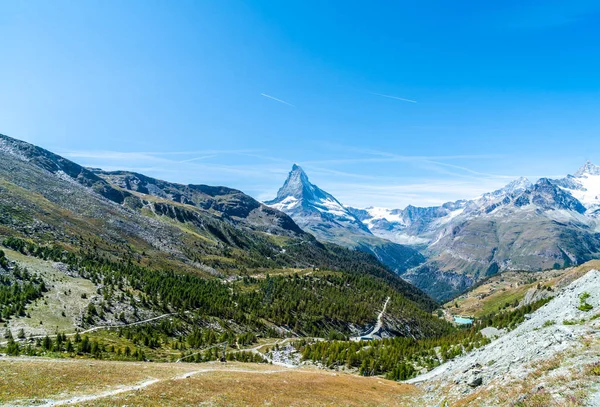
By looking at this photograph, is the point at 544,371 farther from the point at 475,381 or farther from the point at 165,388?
the point at 165,388

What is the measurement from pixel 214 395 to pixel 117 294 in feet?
374

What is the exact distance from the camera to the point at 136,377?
139 feet

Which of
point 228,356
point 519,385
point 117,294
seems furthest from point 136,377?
point 117,294

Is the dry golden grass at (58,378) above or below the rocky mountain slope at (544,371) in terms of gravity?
below

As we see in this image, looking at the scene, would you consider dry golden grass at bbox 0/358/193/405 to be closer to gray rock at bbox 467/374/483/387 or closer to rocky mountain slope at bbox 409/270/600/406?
rocky mountain slope at bbox 409/270/600/406

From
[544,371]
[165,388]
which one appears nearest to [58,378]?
[165,388]

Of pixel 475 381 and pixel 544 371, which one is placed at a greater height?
pixel 544 371

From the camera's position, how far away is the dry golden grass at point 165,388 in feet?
106

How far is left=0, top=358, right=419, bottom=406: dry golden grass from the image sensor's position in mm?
32219

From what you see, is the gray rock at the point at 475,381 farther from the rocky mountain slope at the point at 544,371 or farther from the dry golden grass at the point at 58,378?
the dry golden grass at the point at 58,378

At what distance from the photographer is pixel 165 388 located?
37.2m

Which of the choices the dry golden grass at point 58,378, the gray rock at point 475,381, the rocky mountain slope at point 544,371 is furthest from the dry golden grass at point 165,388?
the rocky mountain slope at point 544,371

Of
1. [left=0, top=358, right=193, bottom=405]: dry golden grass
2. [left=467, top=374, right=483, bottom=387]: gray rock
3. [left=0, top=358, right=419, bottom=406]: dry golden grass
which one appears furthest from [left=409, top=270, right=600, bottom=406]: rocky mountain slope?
[left=0, top=358, right=193, bottom=405]: dry golden grass

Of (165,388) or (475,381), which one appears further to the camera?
(475,381)
